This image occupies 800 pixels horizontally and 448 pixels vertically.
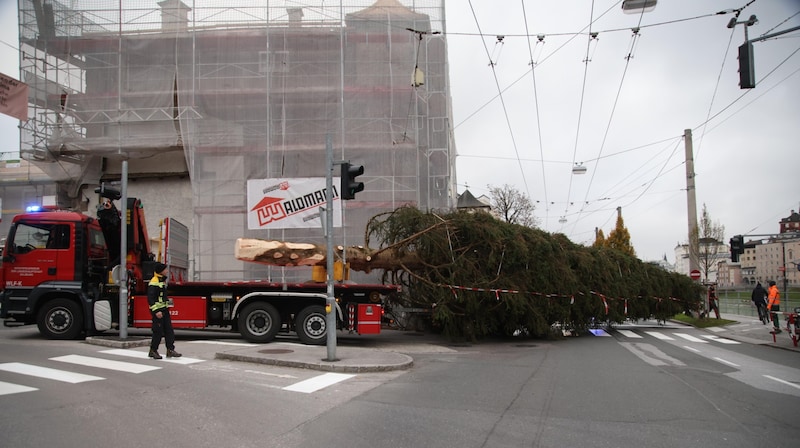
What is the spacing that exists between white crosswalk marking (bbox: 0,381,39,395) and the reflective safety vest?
2.80 meters

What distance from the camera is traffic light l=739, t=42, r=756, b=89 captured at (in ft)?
35.3

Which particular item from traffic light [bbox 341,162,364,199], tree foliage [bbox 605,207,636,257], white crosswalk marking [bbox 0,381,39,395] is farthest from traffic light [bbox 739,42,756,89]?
tree foliage [bbox 605,207,636,257]

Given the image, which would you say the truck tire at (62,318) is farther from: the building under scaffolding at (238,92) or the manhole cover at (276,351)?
the building under scaffolding at (238,92)

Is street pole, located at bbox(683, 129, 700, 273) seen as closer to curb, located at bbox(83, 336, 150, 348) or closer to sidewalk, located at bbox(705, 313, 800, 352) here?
sidewalk, located at bbox(705, 313, 800, 352)

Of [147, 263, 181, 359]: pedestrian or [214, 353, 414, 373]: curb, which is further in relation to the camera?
[147, 263, 181, 359]: pedestrian

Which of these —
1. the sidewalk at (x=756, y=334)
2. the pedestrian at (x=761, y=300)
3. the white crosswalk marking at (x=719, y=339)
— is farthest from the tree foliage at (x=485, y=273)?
the pedestrian at (x=761, y=300)

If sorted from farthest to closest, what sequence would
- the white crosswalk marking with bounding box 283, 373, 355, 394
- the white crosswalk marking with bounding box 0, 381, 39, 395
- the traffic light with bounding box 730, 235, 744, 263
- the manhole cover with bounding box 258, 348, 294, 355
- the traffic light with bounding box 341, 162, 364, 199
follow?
the traffic light with bounding box 730, 235, 744, 263 < the manhole cover with bounding box 258, 348, 294, 355 < the traffic light with bounding box 341, 162, 364, 199 < the white crosswalk marking with bounding box 283, 373, 355, 394 < the white crosswalk marking with bounding box 0, 381, 39, 395

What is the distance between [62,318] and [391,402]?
925cm

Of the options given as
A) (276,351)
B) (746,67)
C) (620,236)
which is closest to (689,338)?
(746,67)

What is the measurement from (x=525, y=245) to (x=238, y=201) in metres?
11.0

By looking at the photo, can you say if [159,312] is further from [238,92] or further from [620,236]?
[620,236]

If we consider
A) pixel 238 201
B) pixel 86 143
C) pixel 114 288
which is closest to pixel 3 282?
pixel 114 288

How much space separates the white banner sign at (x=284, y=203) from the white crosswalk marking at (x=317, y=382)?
948cm

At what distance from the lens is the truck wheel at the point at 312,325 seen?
13281mm
